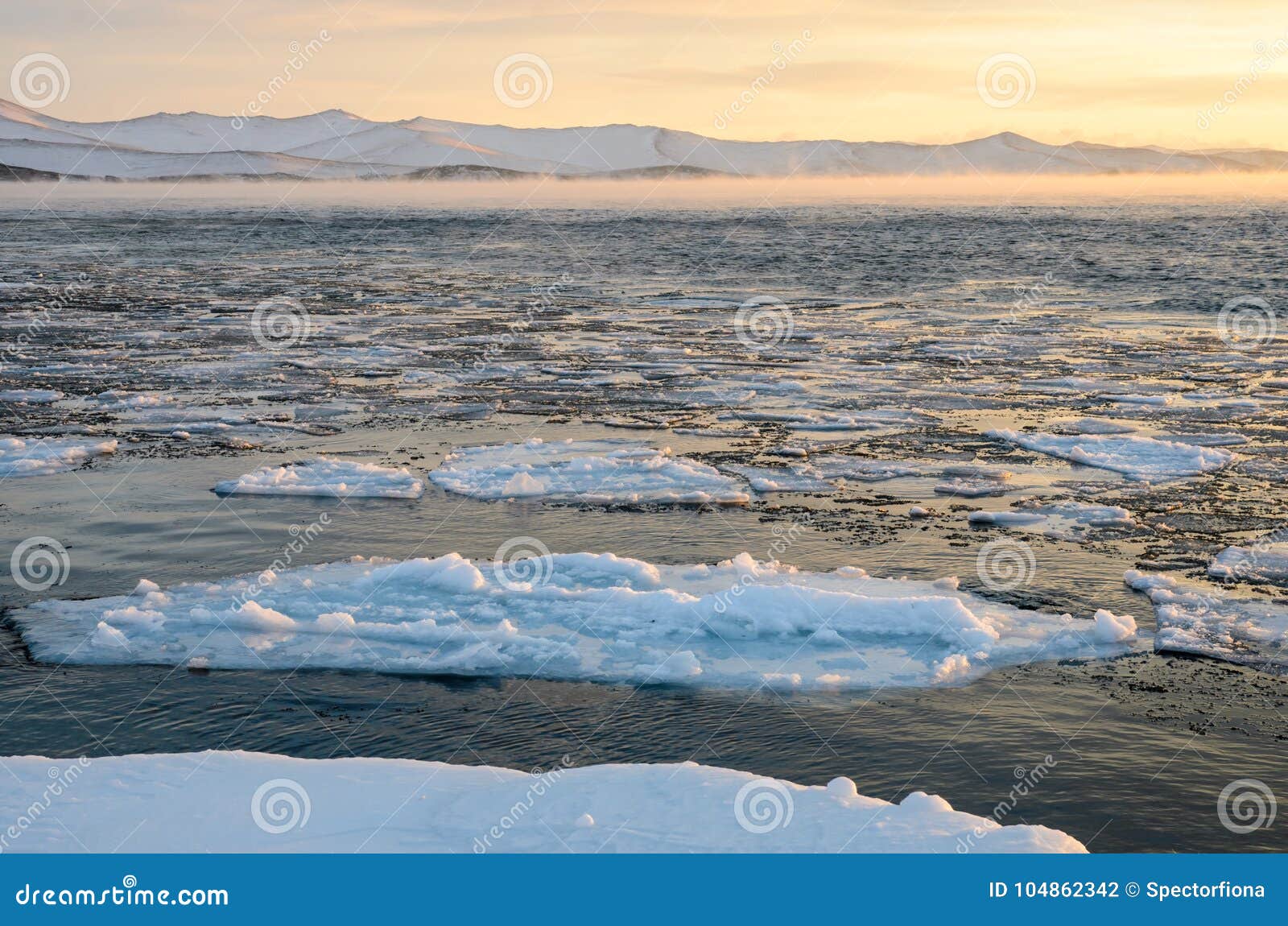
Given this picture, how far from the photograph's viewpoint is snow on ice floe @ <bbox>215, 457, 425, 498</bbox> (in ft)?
45.1

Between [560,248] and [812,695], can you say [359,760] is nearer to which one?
[812,695]

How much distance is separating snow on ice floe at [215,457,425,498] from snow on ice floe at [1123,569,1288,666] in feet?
24.1

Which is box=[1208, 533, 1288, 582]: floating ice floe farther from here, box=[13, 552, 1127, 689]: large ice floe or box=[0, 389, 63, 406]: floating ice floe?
box=[0, 389, 63, 406]: floating ice floe

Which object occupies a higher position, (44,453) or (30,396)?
(30,396)

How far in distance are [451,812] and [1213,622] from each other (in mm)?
6177

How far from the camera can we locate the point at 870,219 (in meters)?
85.4

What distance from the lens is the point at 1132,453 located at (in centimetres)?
1541

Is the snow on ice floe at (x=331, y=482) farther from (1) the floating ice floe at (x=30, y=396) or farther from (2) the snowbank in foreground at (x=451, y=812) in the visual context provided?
(1) the floating ice floe at (x=30, y=396)

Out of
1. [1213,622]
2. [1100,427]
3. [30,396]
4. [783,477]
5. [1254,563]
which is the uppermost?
[30,396]

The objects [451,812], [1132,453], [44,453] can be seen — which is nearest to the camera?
[451,812]

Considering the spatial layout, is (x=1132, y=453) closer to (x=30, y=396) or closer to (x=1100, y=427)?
(x=1100, y=427)

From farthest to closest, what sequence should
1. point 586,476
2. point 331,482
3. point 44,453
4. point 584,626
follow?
point 44,453
point 586,476
point 331,482
point 584,626

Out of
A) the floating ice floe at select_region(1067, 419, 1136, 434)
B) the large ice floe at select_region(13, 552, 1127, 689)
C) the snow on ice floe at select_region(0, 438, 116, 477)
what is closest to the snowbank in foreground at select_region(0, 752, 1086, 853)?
the large ice floe at select_region(13, 552, 1127, 689)

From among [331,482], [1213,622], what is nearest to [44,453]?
[331,482]
